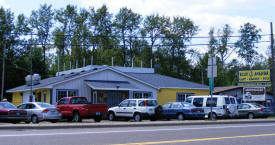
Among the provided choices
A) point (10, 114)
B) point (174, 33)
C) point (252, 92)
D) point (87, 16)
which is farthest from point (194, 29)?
point (10, 114)

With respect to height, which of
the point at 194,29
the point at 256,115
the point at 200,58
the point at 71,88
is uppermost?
the point at 194,29

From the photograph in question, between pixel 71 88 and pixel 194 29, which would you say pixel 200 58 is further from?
pixel 71 88

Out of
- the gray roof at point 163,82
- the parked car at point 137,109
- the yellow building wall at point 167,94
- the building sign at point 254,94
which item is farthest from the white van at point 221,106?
the gray roof at point 163,82

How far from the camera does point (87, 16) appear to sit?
213 feet

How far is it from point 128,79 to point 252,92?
11653 mm

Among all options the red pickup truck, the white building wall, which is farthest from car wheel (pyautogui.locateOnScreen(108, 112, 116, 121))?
the white building wall

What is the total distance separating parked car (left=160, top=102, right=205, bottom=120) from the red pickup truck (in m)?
4.63

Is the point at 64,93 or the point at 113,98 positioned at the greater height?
the point at 64,93

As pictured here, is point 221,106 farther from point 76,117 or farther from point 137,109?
point 76,117

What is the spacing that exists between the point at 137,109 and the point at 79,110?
4173mm

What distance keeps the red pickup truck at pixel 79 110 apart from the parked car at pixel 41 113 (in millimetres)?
1348

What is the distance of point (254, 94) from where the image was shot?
3531cm

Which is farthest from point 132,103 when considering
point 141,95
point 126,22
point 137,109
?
point 126,22

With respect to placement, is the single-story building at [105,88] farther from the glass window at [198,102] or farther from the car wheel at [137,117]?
the glass window at [198,102]
